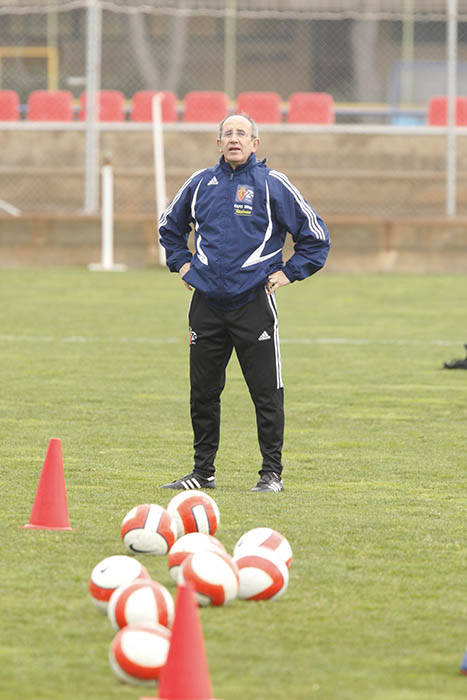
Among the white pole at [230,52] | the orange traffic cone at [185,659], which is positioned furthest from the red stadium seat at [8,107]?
the orange traffic cone at [185,659]

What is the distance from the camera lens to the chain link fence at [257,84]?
80.1ft

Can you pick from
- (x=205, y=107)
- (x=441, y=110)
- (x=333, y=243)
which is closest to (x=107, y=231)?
(x=333, y=243)

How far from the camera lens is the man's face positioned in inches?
281

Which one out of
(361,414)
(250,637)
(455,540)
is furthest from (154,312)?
(250,637)

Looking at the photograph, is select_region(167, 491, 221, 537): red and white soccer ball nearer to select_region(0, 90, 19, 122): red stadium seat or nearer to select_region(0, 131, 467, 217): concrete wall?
select_region(0, 131, 467, 217): concrete wall

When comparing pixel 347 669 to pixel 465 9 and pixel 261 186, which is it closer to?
pixel 261 186

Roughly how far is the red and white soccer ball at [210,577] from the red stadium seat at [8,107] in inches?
852

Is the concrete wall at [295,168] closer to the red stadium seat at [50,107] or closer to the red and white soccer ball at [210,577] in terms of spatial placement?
the red stadium seat at [50,107]

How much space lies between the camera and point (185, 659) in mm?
3830

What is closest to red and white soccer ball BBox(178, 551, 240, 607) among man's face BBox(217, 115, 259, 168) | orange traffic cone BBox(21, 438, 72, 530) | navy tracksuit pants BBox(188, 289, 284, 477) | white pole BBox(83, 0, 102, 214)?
orange traffic cone BBox(21, 438, 72, 530)

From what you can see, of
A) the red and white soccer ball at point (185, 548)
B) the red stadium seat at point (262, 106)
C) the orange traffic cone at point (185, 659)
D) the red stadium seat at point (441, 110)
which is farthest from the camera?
the red stadium seat at point (262, 106)

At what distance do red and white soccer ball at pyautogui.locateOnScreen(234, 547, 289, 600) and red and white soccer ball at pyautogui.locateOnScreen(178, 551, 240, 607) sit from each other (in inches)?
3.0

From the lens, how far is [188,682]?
151 inches

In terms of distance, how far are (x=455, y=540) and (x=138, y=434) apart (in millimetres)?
3447
